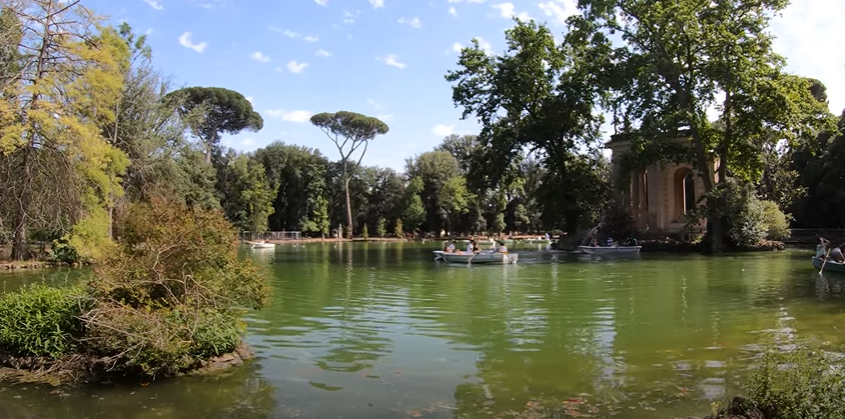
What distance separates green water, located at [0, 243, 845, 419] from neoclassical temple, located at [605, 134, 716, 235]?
2458 centimetres

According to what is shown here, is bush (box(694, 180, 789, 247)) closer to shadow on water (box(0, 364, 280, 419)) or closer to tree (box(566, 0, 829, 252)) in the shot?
tree (box(566, 0, 829, 252))

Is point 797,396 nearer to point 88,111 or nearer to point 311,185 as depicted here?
point 88,111

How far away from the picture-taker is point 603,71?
38750 millimetres

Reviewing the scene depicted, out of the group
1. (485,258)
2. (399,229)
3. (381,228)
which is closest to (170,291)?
(485,258)

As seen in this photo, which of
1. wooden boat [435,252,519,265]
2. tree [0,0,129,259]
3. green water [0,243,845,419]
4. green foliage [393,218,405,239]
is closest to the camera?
green water [0,243,845,419]

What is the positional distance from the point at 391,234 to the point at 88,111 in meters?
57.5

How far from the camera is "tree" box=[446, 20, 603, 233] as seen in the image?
137ft

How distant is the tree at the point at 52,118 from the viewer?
1886 centimetres

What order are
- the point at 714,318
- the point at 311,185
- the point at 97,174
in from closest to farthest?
the point at 714,318 < the point at 97,174 < the point at 311,185

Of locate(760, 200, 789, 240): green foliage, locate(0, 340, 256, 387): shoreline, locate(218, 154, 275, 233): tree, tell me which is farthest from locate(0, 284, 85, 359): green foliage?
locate(218, 154, 275, 233): tree

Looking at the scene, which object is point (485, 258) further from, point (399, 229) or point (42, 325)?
point (399, 229)

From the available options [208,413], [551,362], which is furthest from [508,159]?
[208,413]

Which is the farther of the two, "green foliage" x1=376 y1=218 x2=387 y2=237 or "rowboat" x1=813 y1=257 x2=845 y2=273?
"green foliage" x1=376 y1=218 x2=387 y2=237

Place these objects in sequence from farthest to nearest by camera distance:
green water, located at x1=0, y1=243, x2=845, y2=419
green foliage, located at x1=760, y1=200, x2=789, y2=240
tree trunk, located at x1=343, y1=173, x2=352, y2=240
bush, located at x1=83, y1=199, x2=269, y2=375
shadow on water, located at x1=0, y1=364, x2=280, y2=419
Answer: tree trunk, located at x1=343, y1=173, x2=352, y2=240, green foliage, located at x1=760, y1=200, x2=789, y2=240, bush, located at x1=83, y1=199, x2=269, y2=375, green water, located at x1=0, y1=243, x2=845, y2=419, shadow on water, located at x1=0, y1=364, x2=280, y2=419
